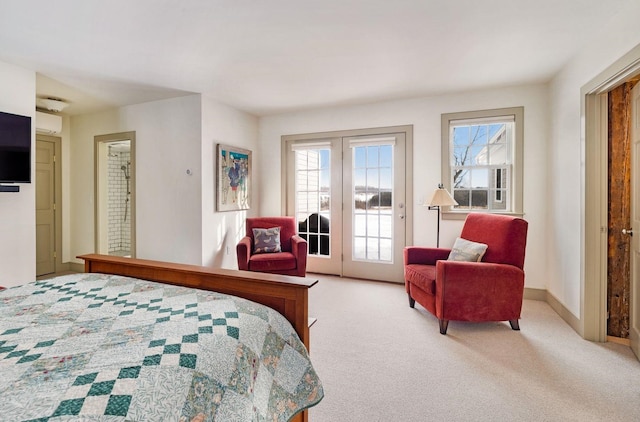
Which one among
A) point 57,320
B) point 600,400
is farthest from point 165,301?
point 600,400

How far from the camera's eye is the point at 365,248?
176 inches

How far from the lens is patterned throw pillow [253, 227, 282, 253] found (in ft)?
13.3

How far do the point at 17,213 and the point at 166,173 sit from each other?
1.52 meters

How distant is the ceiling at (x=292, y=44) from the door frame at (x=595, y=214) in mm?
615

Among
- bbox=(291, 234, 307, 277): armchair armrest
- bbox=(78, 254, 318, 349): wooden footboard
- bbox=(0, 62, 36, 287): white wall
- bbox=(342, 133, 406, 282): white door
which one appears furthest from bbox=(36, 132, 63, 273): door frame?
bbox=(342, 133, 406, 282): white door

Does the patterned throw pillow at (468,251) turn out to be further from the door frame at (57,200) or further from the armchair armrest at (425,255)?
the door frame at (57,200)

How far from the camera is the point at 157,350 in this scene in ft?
3.09

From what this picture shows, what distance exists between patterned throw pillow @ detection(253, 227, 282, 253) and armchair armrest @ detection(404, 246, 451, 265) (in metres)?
1.70

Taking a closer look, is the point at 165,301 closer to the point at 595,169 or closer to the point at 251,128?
the point at 595,169

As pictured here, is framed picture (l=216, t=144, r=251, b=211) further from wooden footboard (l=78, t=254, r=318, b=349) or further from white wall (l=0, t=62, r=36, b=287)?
wooden footboard (l=78, t=254, r=318, b=349)

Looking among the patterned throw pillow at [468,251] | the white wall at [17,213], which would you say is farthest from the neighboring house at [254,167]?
the patterned throw pillow at [468,251]

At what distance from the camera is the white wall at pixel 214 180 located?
3.99 metres

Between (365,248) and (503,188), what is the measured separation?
1901 mm

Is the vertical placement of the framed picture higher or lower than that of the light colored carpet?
higher
